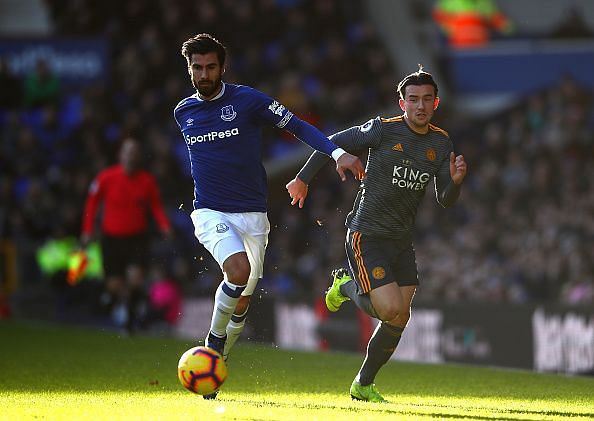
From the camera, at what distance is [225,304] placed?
8.38 metres

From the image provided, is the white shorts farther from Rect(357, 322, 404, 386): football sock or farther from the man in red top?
the man in red top

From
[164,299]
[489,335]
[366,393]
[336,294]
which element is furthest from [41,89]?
[366,393]

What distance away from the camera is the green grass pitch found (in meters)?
7.90

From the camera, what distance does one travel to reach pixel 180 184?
18.9 meters

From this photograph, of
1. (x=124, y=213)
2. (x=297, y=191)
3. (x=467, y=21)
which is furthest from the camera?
(x=467, y=21)

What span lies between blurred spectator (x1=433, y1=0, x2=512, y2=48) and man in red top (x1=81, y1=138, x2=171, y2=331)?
9.08 meters

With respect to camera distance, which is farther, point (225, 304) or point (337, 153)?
point (225, 304)

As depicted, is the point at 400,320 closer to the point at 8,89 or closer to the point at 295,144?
the point at 295,144

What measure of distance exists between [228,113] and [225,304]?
1.19 m

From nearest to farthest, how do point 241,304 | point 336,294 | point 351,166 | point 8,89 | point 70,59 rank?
point 351,166 < point 241,304 < point 336,294 < point 8,89 < point 70,59

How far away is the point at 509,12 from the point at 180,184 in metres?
7.67

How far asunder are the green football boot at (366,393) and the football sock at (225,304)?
0.92 m

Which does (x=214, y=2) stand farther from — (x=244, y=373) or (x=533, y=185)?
(x=244, y=373)

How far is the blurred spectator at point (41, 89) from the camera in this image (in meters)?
19.6
